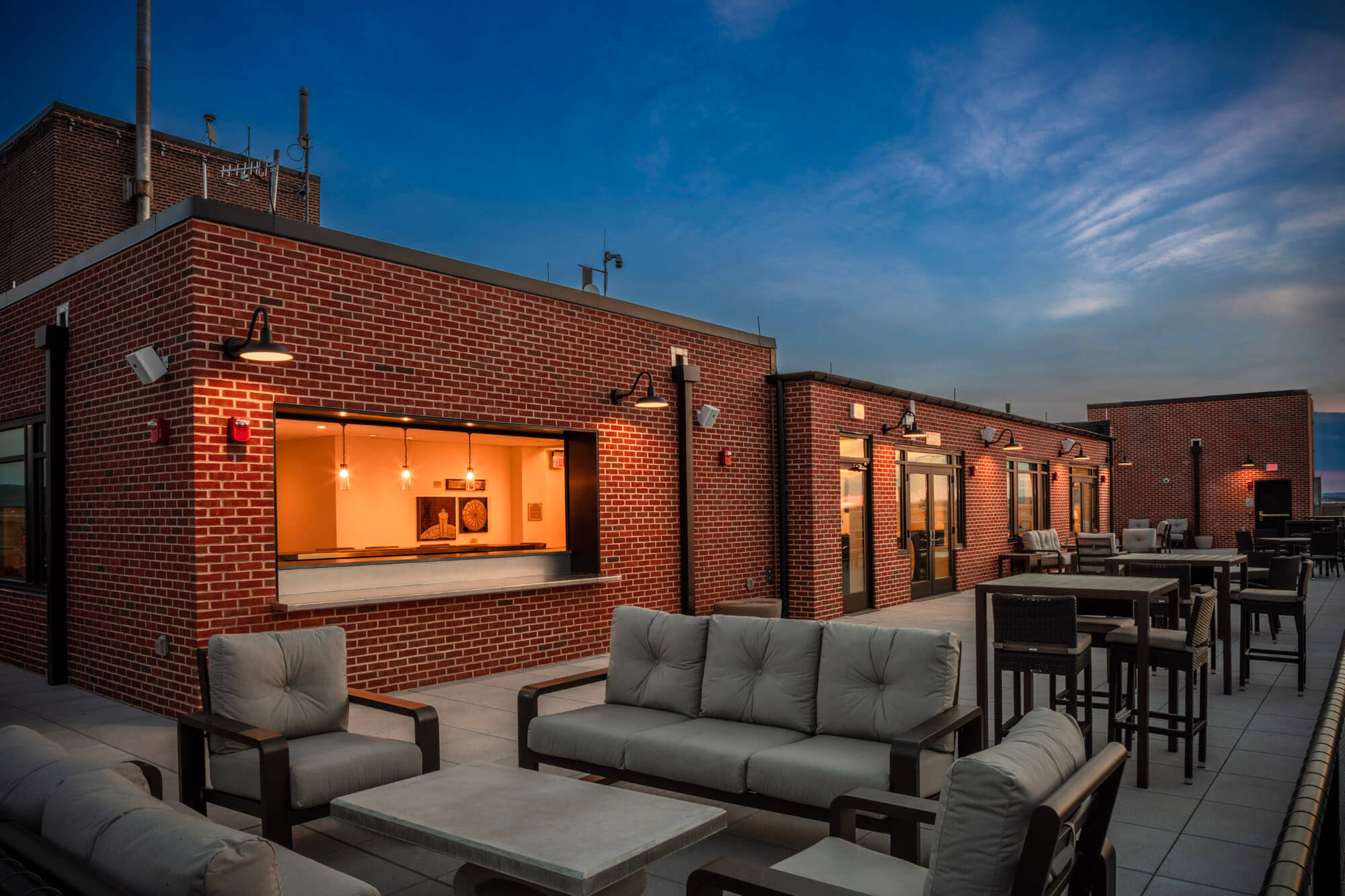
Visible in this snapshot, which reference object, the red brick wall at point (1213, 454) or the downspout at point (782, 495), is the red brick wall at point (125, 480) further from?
the red brick wall at point (1213, 454)

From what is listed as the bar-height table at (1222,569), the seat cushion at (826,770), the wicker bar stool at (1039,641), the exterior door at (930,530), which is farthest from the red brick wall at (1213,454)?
the seat cushion at (826,770)

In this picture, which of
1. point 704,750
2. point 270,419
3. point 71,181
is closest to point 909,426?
point 270,419

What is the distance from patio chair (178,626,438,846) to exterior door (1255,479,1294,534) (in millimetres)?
26904

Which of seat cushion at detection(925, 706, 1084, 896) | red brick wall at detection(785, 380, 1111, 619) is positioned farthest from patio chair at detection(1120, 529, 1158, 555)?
seat cushion at detection(925, 706, 1084, 896)

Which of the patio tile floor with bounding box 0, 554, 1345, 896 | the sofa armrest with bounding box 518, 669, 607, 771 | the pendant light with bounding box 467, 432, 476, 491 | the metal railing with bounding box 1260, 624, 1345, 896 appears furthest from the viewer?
the pendant light with bounding box 467, 432, 476, 491

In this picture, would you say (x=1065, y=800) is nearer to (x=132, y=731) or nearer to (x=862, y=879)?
(x=862, y=879)

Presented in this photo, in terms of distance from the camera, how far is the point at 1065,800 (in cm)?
182

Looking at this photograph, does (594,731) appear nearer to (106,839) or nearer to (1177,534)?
(106,839)

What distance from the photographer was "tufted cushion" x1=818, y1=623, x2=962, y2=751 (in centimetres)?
374

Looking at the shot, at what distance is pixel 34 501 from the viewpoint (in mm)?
8031

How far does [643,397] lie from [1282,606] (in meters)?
6.08

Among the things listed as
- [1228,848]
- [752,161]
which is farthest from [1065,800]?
[752,161]

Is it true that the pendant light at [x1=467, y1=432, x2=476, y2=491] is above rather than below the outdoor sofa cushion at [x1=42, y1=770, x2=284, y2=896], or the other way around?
above

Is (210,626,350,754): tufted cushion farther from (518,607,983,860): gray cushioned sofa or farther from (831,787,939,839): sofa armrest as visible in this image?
(831,787,939,839): sofa armrest
